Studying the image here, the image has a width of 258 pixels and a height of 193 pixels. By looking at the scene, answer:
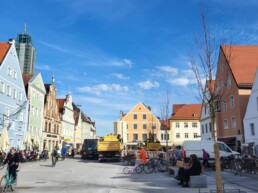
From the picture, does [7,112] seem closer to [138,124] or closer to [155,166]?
[155,166]

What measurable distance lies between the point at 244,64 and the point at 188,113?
39.0 meters

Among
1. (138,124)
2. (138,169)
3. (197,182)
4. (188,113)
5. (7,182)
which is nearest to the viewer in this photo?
(7,182)

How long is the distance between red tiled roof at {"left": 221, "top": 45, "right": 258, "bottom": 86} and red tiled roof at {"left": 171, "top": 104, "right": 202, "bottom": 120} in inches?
1393

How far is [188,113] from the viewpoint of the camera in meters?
80.2

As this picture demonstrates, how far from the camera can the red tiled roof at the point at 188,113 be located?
79.4m

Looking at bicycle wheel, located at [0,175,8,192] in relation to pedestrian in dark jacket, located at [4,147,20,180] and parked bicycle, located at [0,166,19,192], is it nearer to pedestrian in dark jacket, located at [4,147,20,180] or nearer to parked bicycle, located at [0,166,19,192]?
parked bicycle, located at [0,166,19,192]

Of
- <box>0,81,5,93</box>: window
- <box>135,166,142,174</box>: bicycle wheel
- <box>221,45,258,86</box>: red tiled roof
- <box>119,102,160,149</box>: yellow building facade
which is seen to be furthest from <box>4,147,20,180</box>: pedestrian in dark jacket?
<box>119,102,160,149</box>: yellow building facade

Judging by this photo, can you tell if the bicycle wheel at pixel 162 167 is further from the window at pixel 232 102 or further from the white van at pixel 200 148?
the window at pixel 232 102

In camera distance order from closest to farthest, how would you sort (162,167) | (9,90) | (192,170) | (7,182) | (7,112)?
(7,182) < (192,170) < (162,167) < (7,112) < (9,90)

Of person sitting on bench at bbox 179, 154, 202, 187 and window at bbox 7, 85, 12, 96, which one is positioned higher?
window at bbox 7, 85, 12, 96

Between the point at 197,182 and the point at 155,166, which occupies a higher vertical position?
the point at 155,166

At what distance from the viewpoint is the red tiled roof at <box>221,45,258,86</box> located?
39.6m

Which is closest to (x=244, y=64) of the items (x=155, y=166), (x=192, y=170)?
(x=155, y=166)

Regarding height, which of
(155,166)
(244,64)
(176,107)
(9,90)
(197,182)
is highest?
(176,107)
